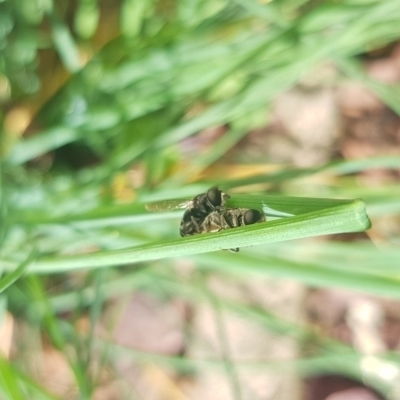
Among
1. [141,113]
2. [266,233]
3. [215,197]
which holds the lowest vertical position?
[266,233]

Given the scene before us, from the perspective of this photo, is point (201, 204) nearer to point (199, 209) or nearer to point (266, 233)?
point (199, 209)

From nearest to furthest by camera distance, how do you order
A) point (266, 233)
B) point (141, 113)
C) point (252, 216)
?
point (266, 233)
point (252, 216)
point (141, 113)

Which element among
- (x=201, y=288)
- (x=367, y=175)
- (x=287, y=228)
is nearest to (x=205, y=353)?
(x=201, y=288)

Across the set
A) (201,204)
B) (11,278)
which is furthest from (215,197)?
(11,278)

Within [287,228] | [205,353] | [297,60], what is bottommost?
[287,228]

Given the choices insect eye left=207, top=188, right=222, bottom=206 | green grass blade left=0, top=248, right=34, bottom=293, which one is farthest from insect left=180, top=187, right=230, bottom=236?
green grass blade left=0, top=248, right=34, bottom=293

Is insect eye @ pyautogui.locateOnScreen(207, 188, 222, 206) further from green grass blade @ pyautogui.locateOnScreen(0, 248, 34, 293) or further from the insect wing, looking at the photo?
green grass blade @ pyautogui.locateOnScreen(0, 248, 34, 293)

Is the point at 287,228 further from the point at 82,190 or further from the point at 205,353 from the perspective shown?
the point at 205,353
